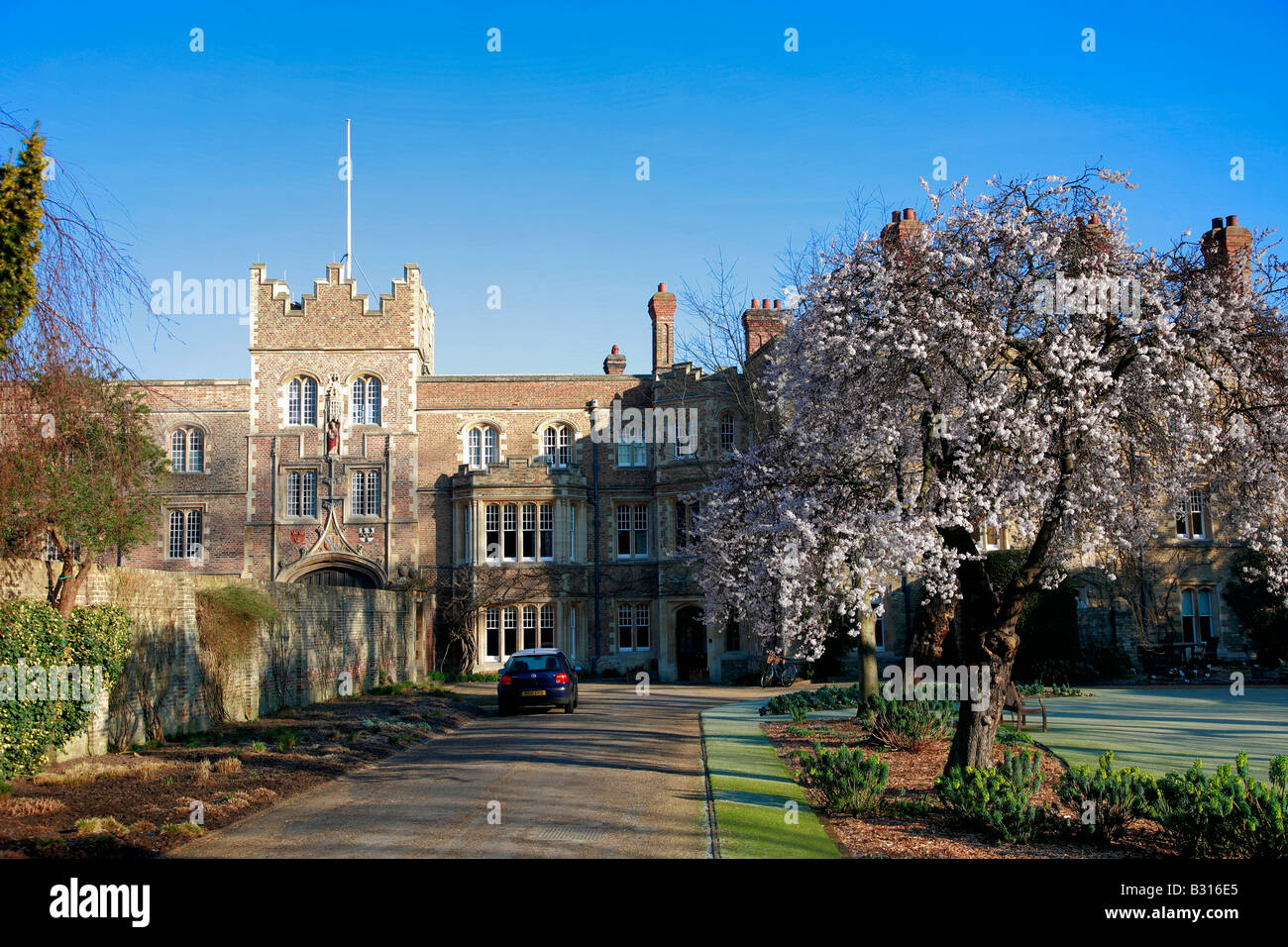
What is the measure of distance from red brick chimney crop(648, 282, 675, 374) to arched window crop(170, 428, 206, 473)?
18.4 meters

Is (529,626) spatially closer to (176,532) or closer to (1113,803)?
(176,532)

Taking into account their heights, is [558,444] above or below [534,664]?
above

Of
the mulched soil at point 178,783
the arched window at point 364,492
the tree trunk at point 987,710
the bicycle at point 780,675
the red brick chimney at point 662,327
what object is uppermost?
the red brick chimney at point 662,327

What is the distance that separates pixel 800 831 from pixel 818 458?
17.4ft

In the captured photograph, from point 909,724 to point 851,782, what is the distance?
17.5 feet

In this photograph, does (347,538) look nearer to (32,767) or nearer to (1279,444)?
(32,767)

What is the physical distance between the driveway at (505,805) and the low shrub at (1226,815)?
14.0 feet

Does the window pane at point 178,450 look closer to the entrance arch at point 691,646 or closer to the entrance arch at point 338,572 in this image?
the entrance arch at point 338,572

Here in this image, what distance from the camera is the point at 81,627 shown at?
1294 centimetres

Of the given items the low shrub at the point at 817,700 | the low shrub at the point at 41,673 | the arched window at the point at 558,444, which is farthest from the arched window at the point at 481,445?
the low shrub at the point at 41,673

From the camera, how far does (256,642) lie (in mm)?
19969

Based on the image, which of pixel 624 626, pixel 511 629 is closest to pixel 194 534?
pixel 511 629

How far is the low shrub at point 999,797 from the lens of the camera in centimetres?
962

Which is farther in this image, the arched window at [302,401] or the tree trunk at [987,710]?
the arched window at [302,401]
